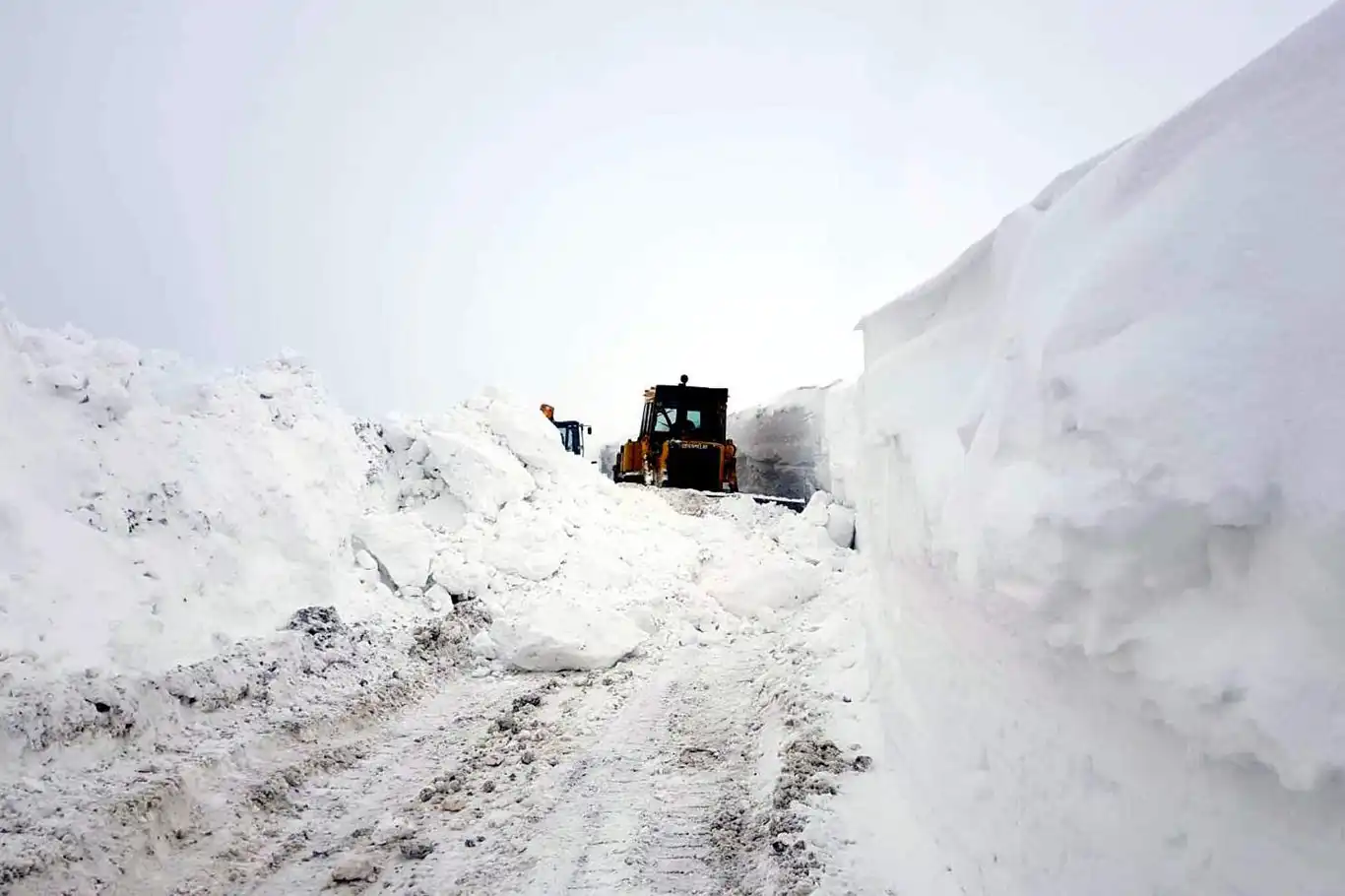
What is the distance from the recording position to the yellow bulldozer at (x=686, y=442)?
55.9 ft

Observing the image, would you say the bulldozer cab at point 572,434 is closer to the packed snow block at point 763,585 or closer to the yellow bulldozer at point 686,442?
the yellow bulldozer at point 686,442

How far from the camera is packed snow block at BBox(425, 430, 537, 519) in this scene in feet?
27.9

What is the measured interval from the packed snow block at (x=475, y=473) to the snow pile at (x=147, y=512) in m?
1.65

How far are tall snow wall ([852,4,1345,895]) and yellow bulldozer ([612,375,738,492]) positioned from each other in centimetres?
1455

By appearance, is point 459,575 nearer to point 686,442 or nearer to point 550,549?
point 550,549

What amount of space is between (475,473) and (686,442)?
893cm

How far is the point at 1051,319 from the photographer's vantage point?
1965mm

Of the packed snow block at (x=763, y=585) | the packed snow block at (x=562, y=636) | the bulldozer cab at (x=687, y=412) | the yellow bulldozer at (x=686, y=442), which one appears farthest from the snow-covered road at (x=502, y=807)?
the bulldozer cab at (x=687, y=412)

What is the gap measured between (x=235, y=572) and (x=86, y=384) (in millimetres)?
1834

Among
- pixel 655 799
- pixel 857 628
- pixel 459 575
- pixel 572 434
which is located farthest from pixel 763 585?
pixel 572 434

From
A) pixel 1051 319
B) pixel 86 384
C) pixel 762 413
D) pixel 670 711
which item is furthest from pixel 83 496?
pixel 762 413

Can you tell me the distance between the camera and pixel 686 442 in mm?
17203

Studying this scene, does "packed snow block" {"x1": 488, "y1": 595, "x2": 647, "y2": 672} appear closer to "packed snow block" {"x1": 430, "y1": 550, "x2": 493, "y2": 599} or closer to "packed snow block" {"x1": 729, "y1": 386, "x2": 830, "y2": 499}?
"packed snow block" {"x1": 430, "y1": 550, "x2": 493, "y2": 599}

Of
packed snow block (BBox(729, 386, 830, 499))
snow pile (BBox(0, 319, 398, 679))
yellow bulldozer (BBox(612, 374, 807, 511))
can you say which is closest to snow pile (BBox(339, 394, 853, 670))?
snow pile (BBox(0, 319, 398, 679))
